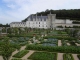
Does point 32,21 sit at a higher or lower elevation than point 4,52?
higher

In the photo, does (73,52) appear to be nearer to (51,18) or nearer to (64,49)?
(64,49)

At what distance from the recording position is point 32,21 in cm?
6241

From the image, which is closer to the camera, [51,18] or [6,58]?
[6,58]

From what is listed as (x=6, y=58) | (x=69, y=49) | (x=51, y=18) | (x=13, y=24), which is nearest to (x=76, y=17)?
(x=51, y=18)

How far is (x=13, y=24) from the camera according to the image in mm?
66812

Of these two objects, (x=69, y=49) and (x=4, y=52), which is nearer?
(x=4, y=52)

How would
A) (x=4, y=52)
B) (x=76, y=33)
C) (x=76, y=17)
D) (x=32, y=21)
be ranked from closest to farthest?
(x=4, y=52), (x=76, y=33), (x=32, y=21), (x=76, y=17)

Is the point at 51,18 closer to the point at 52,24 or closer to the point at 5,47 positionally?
the point at 52,24

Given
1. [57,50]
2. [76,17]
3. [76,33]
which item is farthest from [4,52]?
[76,17]

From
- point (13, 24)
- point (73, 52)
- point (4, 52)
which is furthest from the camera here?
point (13, 24)

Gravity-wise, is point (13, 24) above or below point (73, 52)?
above

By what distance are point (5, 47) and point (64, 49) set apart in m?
7.23

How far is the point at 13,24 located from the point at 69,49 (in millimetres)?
53385

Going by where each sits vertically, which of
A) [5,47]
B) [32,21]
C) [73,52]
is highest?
[32,21]
